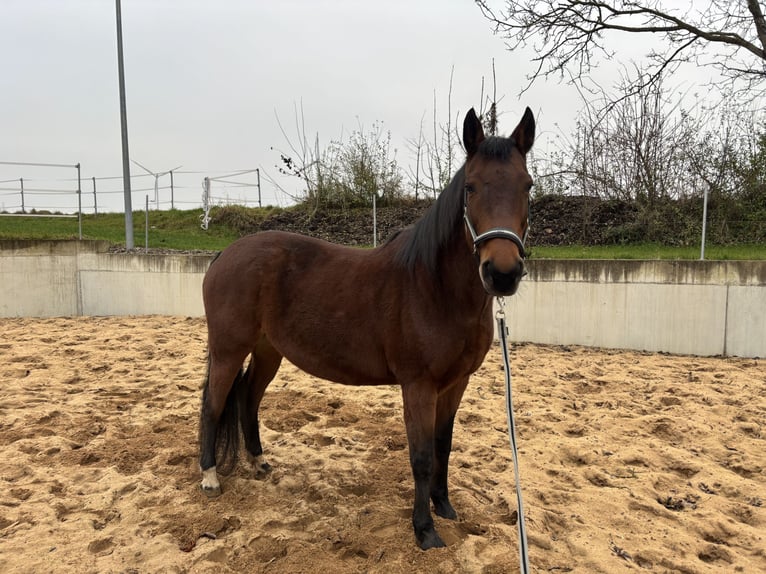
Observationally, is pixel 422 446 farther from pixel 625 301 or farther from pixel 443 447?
pixel 625 301

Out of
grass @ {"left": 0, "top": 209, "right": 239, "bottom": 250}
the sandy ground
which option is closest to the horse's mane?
the sandy ground

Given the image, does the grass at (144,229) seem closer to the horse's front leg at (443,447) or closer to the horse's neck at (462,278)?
the horse's front leg at (443,447)

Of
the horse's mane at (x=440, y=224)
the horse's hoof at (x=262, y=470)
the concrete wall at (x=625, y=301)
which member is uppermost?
the horse's mane at (x=440, y=224)

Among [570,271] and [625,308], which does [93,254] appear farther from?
[625,308]

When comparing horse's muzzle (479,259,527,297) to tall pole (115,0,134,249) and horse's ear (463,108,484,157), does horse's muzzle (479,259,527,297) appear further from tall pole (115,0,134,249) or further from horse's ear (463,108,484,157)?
tall pole (115,0,134,249)

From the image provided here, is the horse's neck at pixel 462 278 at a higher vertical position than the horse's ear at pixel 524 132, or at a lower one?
lower

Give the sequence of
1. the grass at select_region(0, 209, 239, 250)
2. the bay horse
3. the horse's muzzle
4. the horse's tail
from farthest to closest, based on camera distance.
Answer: the grass at select_region(0, 209, 239, 250) → the horse's tail → the bay horse → the horse's muzzle

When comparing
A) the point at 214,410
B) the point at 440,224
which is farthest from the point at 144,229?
the point at 440,224

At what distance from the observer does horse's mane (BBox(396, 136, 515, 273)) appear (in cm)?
208

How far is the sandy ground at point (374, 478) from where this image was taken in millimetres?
2277

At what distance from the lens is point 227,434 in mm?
3115

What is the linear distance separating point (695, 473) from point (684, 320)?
11.8 feet

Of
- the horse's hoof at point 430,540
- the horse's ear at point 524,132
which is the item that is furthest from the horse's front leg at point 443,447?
the horse's ear at point 524,132

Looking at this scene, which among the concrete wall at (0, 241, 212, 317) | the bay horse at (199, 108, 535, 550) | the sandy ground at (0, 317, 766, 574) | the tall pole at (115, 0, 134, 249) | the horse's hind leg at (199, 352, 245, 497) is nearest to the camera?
the bay horse at (199, 108, 535, 550)
